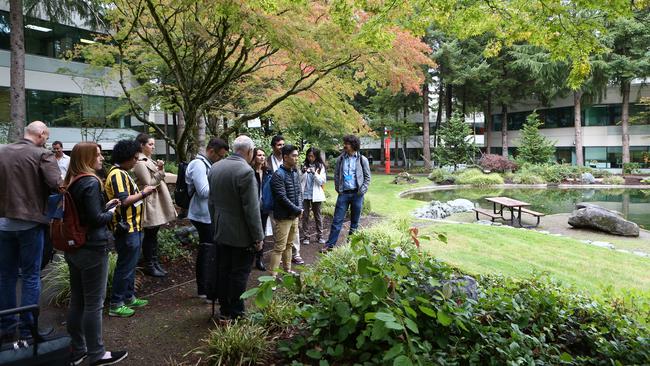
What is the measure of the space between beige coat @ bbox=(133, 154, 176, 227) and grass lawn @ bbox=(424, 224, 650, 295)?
436cm

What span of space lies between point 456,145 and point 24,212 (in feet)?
94.9

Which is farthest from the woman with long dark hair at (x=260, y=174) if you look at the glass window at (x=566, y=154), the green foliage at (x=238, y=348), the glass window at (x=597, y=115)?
the glass window at (x=597, y=115)

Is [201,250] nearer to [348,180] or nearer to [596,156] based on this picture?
[348,180]

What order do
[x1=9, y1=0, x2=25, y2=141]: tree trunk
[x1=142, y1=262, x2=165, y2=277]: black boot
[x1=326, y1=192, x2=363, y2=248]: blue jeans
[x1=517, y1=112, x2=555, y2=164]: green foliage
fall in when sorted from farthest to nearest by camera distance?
[x1=517, y1=112, x2=555, y2=164]: green foliage, [x1=9, y1=0, x2=25, y2=141]: tree trunk, [x1=326, y1=192, x2=363, y2=248]: blue jeans, [x1=142, y1=262, x2=165, y2=277]: black boot

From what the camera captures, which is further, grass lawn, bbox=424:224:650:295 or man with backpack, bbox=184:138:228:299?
grass lawn, bbox=424:224:650:295

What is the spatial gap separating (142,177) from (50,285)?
64.4 inches

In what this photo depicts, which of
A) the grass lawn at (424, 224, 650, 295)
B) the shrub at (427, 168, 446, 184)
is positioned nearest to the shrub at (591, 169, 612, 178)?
the shrub at (427, 168, 446, 184)

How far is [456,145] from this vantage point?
29.6 meters

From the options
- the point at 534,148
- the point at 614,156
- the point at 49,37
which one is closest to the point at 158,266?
the point at 49,37

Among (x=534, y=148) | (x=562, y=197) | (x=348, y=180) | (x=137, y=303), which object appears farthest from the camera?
(x=534, y=148)

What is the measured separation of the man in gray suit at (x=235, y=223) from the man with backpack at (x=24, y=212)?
4.66 ft

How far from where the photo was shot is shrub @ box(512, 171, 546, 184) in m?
24.4

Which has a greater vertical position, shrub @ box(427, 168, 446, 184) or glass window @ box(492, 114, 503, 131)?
glass window @ box(492, 114, 503, 131)

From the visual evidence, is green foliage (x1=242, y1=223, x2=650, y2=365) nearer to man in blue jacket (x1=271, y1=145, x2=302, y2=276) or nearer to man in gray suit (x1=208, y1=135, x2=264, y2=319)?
man in gray suit (x1=208, y1=135, x2=264, y2=319)
